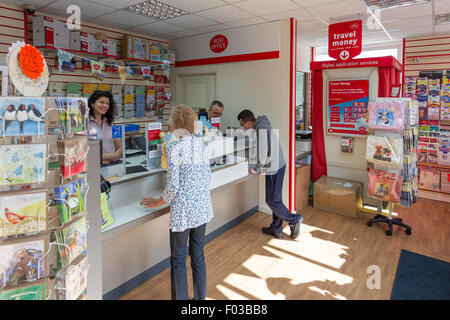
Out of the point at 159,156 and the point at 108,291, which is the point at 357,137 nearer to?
the point at 159,156

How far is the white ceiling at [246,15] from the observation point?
4.06 meters

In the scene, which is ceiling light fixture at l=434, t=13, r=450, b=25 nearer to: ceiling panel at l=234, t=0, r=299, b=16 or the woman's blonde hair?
ceiling panel at l=234, t=0, r=299, b=16

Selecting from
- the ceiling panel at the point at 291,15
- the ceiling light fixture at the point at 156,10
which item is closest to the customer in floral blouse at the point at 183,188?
the ceiling light fixture at the point at 156,10

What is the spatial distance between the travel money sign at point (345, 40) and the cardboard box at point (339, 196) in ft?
6.62

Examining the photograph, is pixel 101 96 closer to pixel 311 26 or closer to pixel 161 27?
pixel 161 27

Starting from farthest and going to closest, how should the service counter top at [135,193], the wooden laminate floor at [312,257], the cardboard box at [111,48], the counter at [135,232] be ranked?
the cardboard box at [111,48], the wooden laminate floor at [312,257], the counter at [135,232], the service counter top at [135,193]

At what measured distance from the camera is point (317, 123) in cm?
568

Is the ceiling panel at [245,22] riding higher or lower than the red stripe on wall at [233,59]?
higher

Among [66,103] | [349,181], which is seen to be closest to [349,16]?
[349,181]

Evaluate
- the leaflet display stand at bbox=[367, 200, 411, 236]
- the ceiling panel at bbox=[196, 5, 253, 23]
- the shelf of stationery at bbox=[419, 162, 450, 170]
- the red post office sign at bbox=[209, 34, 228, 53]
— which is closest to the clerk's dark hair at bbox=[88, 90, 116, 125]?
the ceiling panel at bbox=[196, 5, 253, 23]

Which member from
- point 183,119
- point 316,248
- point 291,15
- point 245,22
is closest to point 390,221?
point 316,248

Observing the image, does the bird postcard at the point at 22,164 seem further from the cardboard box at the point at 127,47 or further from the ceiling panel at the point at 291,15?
the cardboard box at the point at 127,47

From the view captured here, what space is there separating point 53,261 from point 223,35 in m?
4.83

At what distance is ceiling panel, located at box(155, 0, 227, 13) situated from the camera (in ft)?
13.1
